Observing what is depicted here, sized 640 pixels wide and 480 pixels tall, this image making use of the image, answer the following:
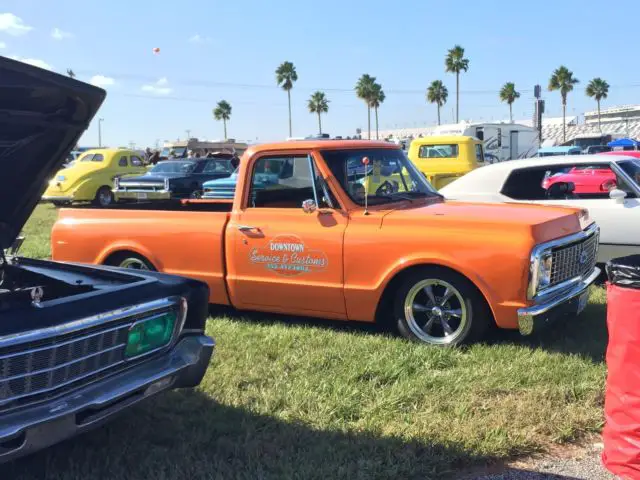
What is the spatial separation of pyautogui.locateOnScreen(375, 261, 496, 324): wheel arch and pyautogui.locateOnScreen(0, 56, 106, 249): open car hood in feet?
8.31

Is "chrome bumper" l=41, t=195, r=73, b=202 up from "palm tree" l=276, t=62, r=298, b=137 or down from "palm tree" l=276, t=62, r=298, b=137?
down

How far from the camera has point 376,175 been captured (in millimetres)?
5422

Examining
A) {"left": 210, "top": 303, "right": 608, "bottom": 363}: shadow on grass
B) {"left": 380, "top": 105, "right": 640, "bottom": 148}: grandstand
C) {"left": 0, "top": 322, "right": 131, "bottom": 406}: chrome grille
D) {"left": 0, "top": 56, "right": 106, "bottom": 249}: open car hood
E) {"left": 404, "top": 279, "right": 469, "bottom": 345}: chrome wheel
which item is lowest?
{"left": 210, "top": 303, "right": 608, "bottom": 363}: shadow on grass

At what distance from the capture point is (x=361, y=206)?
5.13 metres

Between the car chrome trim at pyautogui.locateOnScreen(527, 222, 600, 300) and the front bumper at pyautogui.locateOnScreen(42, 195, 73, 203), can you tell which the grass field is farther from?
the front bumper at pyautogui.locateOnScreen(42, 195, 73, 203)

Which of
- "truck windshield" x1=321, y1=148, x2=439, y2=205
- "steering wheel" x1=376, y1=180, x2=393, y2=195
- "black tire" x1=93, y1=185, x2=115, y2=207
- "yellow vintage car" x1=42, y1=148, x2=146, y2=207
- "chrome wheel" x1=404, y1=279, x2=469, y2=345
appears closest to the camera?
"chrome wheel" x1=404, y1=279, x2=469, y2=345

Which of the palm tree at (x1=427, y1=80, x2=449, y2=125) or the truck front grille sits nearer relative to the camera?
the truck front grille

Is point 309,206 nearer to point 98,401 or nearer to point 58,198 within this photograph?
point 98,401

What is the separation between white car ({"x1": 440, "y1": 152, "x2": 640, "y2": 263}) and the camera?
6820 mm

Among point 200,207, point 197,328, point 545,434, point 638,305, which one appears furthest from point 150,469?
point 200,207

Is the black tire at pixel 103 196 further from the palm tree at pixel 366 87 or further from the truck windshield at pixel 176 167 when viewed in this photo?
the palm tree at pixel 366 87

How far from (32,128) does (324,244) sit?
8.21 ft

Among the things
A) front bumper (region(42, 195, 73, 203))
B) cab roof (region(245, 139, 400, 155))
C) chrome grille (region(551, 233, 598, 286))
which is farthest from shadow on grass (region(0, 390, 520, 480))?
front bumper (region(42, 195, 73, 203))

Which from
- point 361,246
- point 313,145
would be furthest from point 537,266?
point 313,145
